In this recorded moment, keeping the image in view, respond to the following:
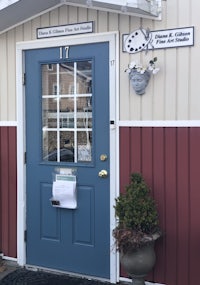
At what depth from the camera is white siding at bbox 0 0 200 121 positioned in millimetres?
4117

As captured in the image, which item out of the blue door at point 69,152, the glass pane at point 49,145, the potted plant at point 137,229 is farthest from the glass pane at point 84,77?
the potted plant at point 137,229

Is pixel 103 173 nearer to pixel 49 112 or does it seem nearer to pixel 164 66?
pixel 49 112

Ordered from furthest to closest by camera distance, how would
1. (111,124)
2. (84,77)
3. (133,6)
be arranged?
(84,77) → (111,124) → (133,6)

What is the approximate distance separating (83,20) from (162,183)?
181 centimetres

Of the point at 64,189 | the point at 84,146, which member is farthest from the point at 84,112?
the point at 64,189

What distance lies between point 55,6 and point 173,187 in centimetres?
222

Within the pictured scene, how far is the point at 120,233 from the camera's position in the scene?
13.3ft

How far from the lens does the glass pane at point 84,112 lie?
4703 millimetres

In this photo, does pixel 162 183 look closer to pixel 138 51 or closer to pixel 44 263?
pixel 138 51

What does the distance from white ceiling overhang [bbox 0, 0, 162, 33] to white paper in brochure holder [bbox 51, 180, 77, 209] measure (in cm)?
178

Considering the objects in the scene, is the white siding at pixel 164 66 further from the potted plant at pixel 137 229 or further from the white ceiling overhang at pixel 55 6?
the potted plant at pixel 137 229

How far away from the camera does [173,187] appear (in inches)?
168

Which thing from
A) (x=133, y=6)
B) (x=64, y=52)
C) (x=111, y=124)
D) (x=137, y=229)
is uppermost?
(x=133, y=6)

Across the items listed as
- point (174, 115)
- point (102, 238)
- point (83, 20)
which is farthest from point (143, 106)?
point (102, 238)
